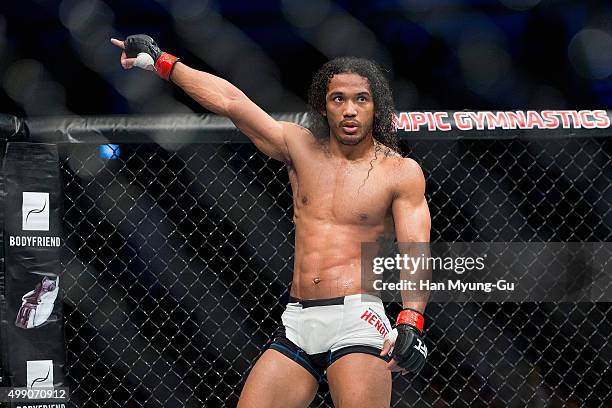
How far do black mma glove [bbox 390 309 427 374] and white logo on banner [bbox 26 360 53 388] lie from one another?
120 centimetres

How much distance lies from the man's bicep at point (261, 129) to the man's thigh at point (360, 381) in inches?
27.4

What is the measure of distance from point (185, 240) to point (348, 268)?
185 centimetres

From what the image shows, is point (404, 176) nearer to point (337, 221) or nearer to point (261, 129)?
point (337, 221)

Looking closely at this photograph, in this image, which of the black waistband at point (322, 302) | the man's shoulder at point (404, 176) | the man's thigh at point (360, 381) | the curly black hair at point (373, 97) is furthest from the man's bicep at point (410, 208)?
the man's thigh at point (360, 381)

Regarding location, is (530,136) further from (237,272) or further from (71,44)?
(71,44)

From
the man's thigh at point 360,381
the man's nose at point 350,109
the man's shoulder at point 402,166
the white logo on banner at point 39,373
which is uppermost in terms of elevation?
the man's nose at point 350,109

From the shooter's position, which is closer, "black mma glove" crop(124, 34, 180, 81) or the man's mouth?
the man's mouth

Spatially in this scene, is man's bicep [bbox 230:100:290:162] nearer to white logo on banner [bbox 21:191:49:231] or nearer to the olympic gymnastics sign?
the olympic gymnastics sign

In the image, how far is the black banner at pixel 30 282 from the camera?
279cm

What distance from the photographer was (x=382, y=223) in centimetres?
262

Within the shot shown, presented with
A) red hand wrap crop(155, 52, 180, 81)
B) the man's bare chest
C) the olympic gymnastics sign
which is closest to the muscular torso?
the man's bare chest

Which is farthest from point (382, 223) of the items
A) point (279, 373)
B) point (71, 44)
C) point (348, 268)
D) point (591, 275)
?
point (71, 44)

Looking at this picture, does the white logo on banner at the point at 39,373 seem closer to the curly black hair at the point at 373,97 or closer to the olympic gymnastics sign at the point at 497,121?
the curly black hair at the point at 373,97

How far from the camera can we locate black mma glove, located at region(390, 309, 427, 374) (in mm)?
2336
